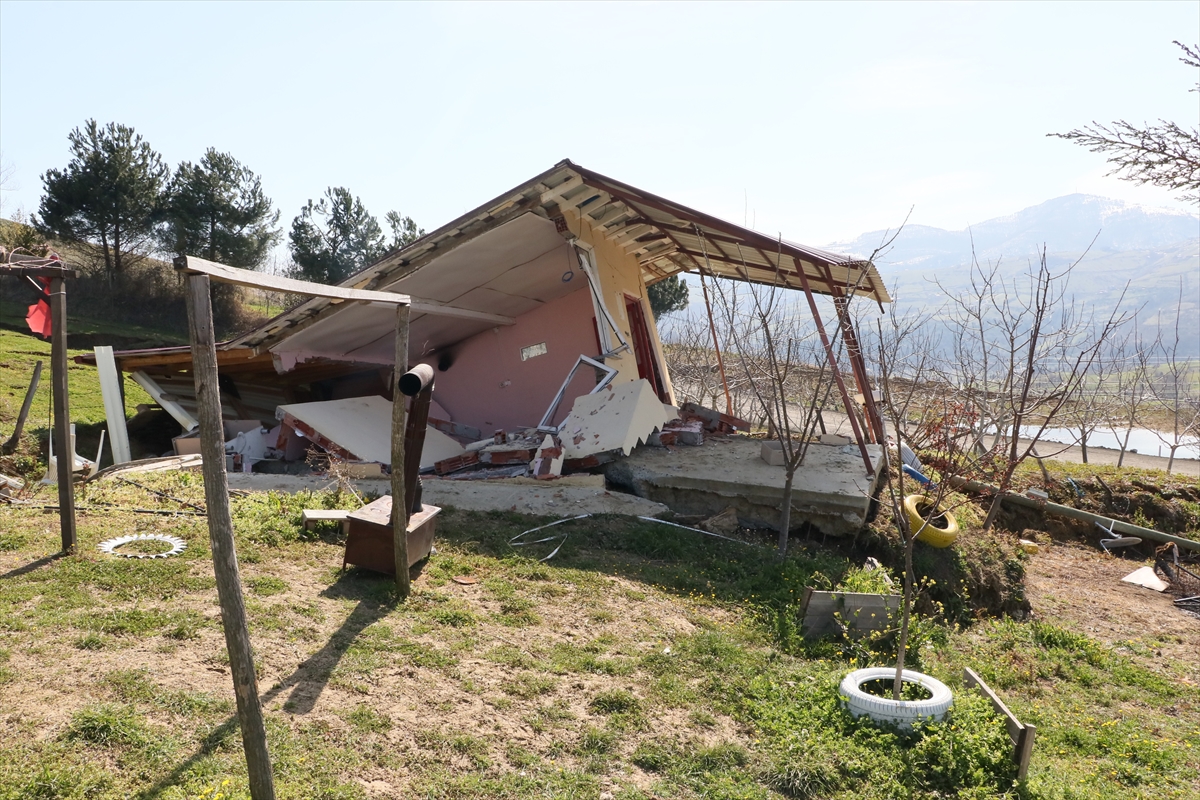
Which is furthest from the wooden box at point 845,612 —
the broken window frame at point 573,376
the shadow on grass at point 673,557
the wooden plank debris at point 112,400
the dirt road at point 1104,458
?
the dirt road at point 1104,458

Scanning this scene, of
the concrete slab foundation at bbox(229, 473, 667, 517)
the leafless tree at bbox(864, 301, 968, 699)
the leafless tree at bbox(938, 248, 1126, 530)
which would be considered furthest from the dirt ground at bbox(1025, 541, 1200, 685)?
the concrete slab foundation at bbox(229, 473, 667, 517)

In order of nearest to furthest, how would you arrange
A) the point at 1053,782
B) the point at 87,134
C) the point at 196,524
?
1. the point at 1053,782
2. the point at 196,524
3. the point at 87,134

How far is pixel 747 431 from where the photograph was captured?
1393 centimetres

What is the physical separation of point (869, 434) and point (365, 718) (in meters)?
9.07

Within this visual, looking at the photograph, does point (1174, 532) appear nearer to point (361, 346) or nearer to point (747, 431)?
point (747, 431)

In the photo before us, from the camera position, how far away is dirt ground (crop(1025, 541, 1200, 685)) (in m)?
7.69

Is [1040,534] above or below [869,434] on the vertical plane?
below

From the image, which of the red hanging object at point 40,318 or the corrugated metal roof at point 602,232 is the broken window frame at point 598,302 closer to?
the corrugated metal roof at point 602,232

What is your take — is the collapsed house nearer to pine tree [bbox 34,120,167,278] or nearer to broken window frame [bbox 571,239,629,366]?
broken window frame [bbox 571,239,629,366]

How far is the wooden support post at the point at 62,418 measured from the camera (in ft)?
17.4

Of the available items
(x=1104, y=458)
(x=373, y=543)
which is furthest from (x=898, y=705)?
(x=1104, y=458)

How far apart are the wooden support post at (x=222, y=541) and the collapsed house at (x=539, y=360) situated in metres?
4.60

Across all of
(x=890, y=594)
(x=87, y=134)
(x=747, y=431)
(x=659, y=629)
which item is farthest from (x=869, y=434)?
(x=87, y=134)

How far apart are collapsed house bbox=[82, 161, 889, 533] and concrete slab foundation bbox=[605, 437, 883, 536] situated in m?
0.02
